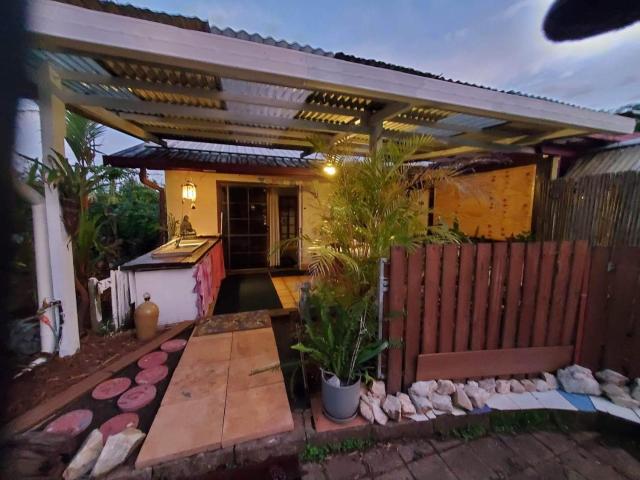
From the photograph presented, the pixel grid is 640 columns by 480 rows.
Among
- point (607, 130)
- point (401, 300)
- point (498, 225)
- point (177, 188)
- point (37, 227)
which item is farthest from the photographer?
point (498, 225)

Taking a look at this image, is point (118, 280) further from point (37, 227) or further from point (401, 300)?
point (401, 300)

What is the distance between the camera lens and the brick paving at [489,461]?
1.50 meters

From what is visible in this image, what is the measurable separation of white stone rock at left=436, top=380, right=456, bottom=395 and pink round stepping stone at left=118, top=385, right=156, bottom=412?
84.1 inches

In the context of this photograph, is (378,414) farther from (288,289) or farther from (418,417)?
(288,289)

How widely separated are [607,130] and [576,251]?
92.5 inches

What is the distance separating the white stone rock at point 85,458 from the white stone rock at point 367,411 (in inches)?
61.9

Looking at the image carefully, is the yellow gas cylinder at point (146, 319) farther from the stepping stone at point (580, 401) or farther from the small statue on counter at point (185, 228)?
the stepping stone at point (580, 401)

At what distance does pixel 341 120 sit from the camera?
379 centimetres

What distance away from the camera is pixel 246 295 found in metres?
4.32

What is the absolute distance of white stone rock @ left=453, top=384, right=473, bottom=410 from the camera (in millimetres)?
1833

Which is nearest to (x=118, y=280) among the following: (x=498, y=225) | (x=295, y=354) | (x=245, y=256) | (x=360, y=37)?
(x=295, y=354)

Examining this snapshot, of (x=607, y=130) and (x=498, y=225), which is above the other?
(x=607, y=130)

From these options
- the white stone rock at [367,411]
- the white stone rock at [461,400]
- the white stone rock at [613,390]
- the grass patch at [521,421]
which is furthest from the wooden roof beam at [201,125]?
the white stone rock at [613,390]

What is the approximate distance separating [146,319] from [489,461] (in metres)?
3.11
